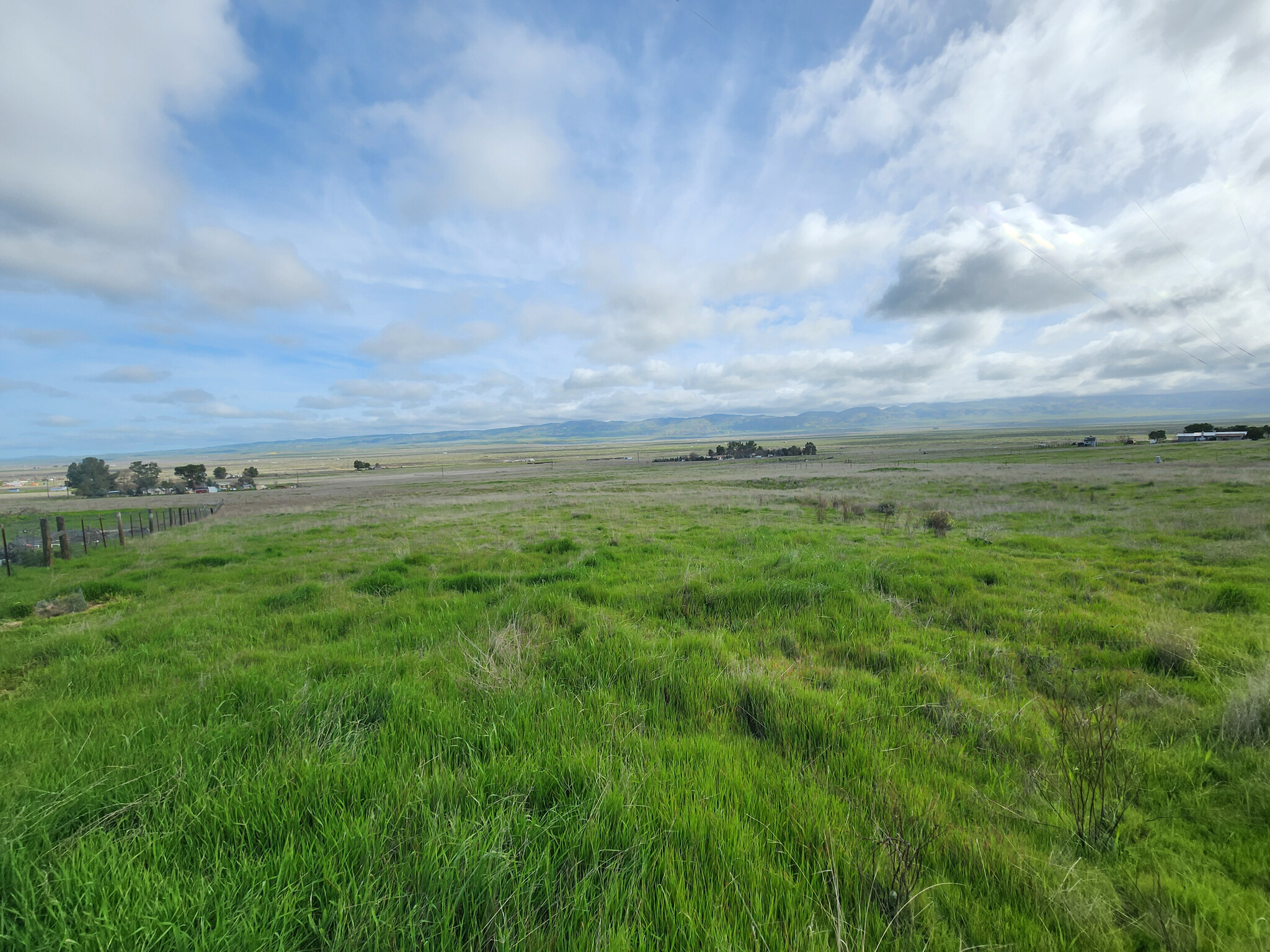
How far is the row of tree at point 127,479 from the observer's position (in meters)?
62.3

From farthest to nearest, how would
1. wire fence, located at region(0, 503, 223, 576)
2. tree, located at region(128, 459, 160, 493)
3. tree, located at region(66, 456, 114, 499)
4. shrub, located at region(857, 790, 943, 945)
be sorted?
tree, located at region(128, 459, 160, 493)
tree, located at region(66, 456, 114, 499)
wire fence, located at region(0, 503, 223, 576)
shrub, located at region(857, 790, 943, 945)

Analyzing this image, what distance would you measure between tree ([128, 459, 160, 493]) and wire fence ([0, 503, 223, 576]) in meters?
48.3

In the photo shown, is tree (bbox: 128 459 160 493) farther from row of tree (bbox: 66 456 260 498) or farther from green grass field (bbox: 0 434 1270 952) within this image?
green grass field (bbox: 0 434 1270 952)

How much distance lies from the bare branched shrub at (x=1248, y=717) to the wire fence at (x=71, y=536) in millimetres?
23530

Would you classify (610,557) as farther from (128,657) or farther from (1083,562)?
(1083,562)

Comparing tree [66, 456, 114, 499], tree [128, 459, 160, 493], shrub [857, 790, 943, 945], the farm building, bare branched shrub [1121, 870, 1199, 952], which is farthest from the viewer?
the farm building

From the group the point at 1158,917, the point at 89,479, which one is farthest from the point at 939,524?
the point at 89,479

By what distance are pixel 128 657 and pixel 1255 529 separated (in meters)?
22.0

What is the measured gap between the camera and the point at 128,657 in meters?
5.05

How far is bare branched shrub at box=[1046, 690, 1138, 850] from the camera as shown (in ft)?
7.47

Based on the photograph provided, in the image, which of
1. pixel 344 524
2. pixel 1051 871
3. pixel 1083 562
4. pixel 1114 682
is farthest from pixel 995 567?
pixel 344 524

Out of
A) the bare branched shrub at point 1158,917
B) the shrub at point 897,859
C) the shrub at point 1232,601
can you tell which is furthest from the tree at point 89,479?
the shrub at point 1232,601

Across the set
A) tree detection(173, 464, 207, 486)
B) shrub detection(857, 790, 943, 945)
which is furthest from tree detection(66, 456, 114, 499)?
shrub detection(857, 790, 943, 945)

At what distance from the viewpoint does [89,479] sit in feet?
205
